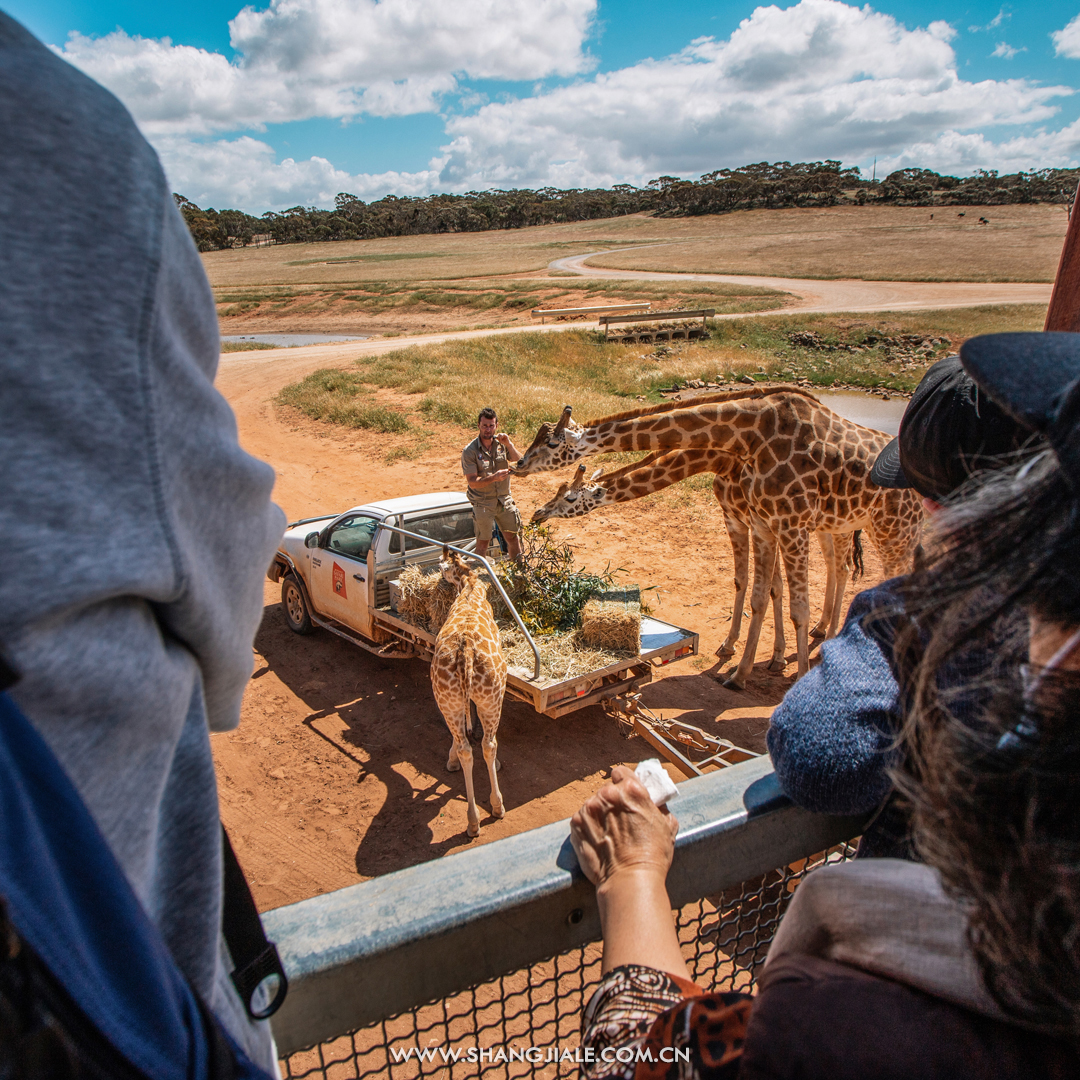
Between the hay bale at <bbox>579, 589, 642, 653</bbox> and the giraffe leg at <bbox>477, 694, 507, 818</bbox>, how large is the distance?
1.17 metres

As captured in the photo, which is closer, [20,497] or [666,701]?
[20,497]

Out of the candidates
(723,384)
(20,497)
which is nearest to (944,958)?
(20,497)

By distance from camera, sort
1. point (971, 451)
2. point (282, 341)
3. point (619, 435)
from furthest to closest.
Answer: point (282, 341) < point (619, 435) < point (971, 451)

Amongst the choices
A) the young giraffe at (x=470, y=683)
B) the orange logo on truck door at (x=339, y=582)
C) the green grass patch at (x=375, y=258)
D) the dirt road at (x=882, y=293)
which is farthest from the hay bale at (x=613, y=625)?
the green grass patch at (x=375, y=258)

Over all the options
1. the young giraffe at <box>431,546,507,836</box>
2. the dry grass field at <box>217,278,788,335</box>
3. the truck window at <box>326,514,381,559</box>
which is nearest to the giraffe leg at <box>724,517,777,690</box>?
the young giraffe at <box>431,546,507,836</box>

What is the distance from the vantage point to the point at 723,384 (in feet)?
76.2

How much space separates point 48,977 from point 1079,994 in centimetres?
100

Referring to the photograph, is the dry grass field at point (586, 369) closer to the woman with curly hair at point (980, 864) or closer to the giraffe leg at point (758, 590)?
the giraffe leg at point (758, 590)

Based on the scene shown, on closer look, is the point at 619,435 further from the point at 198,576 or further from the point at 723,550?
the point at 198,576

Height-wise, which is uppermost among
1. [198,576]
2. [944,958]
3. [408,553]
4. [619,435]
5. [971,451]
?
[198,576]

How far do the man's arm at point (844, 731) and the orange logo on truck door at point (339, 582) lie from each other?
692cm

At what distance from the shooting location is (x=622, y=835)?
146cm

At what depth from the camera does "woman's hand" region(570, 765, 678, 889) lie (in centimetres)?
143

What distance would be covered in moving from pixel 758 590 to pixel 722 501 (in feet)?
3.25
